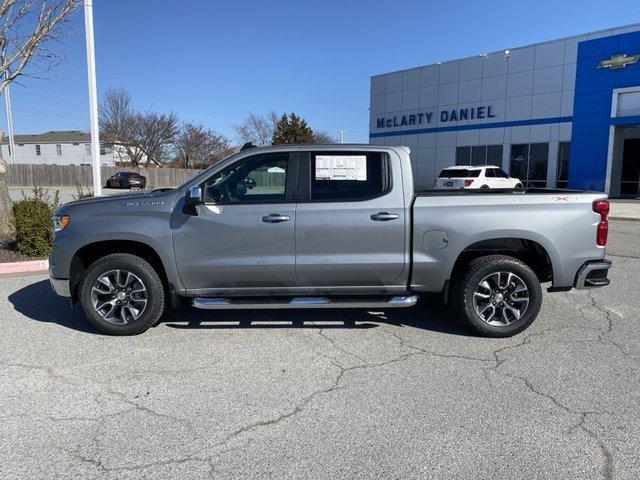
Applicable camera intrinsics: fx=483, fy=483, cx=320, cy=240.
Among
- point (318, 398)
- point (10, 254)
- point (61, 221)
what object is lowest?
point (318, 398)

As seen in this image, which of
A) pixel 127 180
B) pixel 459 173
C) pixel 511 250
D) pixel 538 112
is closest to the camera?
pixel 511 250

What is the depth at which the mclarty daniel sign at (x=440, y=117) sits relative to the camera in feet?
105

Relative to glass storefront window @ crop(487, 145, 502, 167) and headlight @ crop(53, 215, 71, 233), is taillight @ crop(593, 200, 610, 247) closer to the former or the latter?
headlight @ crop(53, 215, 71, 233)

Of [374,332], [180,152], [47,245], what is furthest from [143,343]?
[180,152]

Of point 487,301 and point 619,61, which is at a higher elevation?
point 619,61

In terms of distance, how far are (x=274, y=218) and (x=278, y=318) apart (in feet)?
4.28

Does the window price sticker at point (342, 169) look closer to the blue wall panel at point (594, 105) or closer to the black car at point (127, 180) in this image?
the blue wall panel at point (594, 105)

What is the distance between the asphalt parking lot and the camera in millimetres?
2893

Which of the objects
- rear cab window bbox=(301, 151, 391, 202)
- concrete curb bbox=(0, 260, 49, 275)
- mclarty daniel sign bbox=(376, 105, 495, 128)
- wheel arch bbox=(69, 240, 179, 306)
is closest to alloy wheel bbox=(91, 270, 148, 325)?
wheel arch bbox=(69, 240, 179, 306)

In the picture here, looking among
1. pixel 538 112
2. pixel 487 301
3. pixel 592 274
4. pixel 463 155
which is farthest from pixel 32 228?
pixel 463 155

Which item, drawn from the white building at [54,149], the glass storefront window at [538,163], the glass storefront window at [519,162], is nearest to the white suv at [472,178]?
the glass storefront window at [538,163]

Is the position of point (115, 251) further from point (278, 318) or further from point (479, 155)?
point (479, 155)

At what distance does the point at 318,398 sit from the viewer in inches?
145

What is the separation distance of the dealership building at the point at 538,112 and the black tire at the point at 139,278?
2855 centimetres
